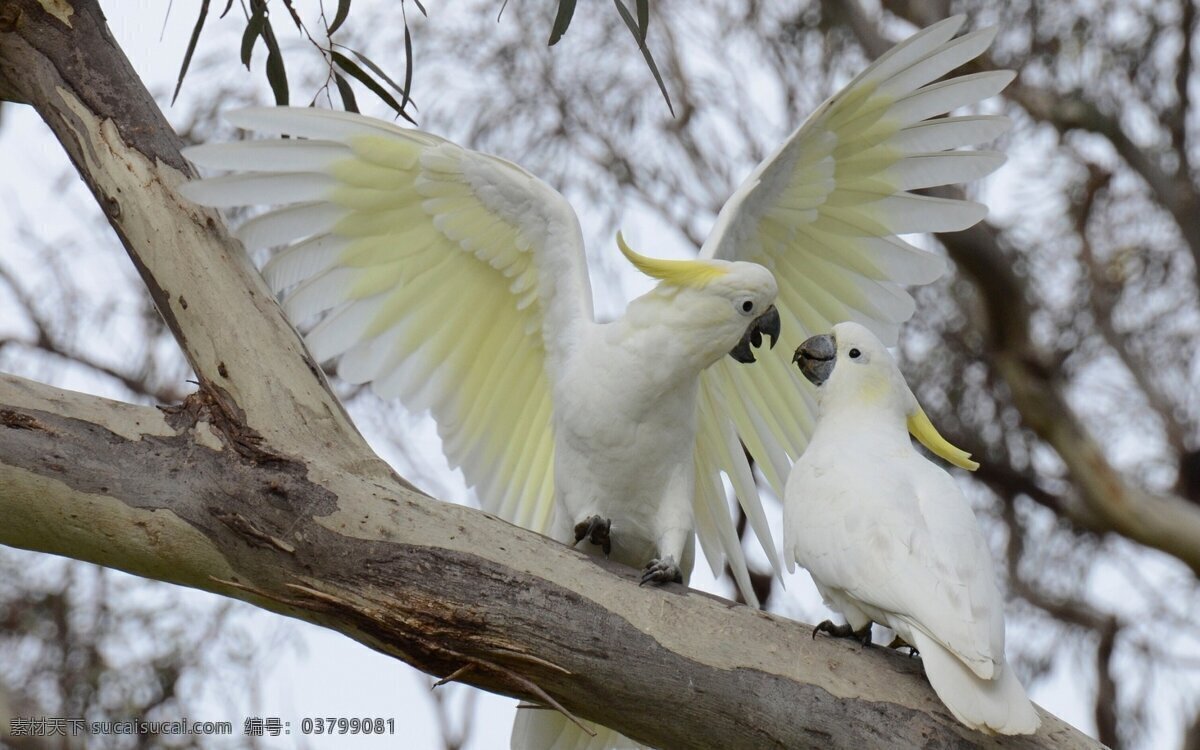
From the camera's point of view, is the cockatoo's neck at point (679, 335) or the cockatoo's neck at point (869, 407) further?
the cockatoo's neck at point (679, 335)

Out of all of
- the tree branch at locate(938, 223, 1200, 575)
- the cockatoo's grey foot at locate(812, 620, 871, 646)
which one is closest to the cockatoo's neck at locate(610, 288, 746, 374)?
the cockatoo's grey foot at locate(812, 620, 871, 646)

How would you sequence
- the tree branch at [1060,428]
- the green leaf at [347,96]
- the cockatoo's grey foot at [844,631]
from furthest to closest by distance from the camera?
1. the tree branch at [1060,428]
2. the green leaf at [347,96]
3. the cockatoo's grey foot at [844,631]

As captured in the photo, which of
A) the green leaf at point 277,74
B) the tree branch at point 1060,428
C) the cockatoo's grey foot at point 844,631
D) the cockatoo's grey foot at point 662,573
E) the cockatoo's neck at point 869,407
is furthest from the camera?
the tree branch at point 1060,428

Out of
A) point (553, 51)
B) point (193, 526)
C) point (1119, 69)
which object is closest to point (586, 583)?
point (193, 526)

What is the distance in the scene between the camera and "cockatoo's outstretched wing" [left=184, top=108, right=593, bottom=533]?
2.41 metres

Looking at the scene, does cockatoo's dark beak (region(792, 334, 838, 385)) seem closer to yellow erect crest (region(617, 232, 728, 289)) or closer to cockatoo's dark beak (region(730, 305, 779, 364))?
cockatoo's dark beak (region(730, 305, 779, 364))

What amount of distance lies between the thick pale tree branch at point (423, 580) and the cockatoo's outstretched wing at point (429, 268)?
492 mm

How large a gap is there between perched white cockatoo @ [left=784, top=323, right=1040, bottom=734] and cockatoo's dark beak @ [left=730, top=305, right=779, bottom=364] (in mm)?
102

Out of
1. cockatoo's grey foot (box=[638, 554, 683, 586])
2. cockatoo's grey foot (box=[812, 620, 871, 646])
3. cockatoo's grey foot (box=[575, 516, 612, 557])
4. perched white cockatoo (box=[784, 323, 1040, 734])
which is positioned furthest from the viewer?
cockatoo's grey foot (box=[575, 516, 612, 557])

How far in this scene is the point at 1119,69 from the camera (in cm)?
539

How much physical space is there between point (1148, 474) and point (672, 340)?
12.0ft

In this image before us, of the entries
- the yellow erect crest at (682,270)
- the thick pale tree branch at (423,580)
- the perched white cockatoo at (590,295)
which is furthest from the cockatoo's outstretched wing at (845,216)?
the thick pale tree branch at (423,580)

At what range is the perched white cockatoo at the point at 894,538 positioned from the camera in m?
1.78

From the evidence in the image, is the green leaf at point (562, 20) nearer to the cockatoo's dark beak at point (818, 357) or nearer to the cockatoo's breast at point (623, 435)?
the cockatoo's breast at point (623, 435)
